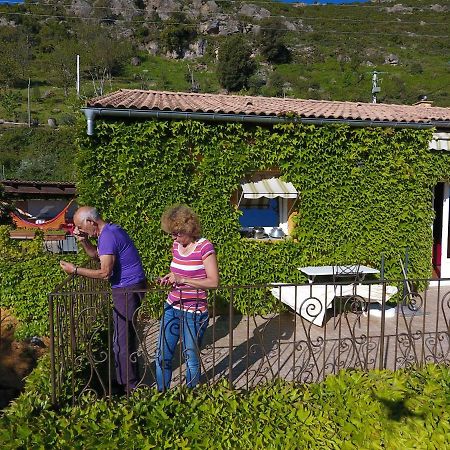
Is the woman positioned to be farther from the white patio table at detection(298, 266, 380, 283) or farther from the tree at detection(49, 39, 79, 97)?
the tree at detection(49, 39, 79, 97)

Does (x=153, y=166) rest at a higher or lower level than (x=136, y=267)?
higher

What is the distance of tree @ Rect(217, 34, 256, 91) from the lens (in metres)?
50.9

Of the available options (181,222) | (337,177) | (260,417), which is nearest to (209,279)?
(181,222)

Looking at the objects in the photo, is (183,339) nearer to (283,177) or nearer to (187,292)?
(187,292)

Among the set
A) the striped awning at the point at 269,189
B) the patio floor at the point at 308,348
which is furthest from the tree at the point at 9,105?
the patio floor at the point at 308,348

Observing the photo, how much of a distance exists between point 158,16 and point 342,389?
266ft

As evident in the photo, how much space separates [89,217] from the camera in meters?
3.92

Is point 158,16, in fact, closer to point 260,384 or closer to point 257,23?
point 257,23

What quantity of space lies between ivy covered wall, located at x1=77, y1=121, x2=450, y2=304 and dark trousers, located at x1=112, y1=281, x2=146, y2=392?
10.6 ft

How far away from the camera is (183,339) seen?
3996 mm

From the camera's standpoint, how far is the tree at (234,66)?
5091cm

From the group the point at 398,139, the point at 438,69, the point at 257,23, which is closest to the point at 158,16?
the point at 257,23

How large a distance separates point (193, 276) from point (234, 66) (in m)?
52.0

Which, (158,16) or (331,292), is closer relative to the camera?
(331,292)
